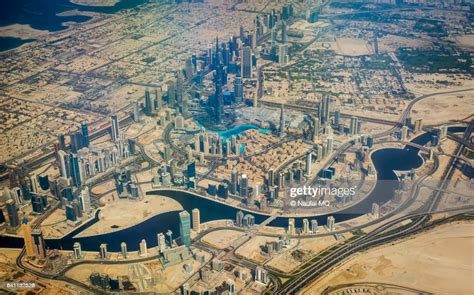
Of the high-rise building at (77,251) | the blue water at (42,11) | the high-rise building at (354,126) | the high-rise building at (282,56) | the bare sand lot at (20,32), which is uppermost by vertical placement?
the blue water at (42,11)


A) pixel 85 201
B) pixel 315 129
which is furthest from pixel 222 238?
pixel 315 129

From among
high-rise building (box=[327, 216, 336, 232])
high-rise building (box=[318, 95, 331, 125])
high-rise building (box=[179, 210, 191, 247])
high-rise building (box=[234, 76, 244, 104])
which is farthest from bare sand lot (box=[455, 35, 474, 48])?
high-rise building (box=[179, 210, 191, 247])

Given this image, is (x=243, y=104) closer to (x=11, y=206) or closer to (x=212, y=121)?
(x=212, y=121)

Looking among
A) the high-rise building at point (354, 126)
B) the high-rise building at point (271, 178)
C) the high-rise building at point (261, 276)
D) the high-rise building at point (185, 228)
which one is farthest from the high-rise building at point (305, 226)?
the high-rise building at point (354, 126)

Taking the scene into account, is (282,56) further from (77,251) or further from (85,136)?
(77,251)

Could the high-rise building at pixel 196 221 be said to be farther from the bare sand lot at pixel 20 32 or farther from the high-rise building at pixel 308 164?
the bare sand lot at pixel 20 32

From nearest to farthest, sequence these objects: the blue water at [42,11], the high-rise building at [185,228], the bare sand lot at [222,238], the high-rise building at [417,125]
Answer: the high-rise building at [185,228], the bare sand lot at [222,238], the high-rise building at [417,125], the blue water at [42,11]

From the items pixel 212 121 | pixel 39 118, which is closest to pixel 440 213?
pixel 212 121
